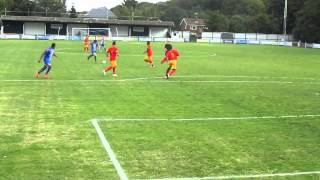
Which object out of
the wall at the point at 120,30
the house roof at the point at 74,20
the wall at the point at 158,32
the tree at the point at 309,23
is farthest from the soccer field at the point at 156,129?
the wall at the point at 158,32

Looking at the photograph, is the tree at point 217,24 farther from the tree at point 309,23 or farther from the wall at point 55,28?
the wall at point 55,28

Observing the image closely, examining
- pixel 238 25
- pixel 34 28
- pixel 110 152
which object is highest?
pixel 238 25

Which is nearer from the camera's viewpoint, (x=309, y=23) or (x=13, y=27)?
(x=309, y=23)

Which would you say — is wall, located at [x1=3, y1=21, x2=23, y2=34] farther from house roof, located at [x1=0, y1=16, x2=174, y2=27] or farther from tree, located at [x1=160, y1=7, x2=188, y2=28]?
tree, located at [x1=160, y1=7, x2=188, y2=28]

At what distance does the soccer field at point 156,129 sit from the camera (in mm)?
10102

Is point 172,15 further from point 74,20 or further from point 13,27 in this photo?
point 13,27

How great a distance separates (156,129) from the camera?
1397cm

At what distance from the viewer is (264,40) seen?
106000 mm

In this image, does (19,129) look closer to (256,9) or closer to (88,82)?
(88,82)

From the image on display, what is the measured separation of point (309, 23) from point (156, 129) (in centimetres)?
9057

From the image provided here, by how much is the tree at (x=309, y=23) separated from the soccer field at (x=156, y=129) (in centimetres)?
7634

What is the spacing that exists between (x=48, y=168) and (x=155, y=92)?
39.9ft

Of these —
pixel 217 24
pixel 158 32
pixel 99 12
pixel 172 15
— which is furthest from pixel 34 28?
pixel 172 15

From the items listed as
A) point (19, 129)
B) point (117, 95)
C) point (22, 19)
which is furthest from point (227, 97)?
point (22, 19)
